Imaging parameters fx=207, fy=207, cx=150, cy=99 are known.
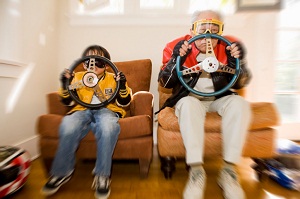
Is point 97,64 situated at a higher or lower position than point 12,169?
higher

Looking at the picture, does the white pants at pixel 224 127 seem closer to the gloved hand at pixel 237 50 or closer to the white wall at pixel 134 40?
the gloved hand at pixel 237 50

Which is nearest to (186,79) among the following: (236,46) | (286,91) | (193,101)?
(193,101)

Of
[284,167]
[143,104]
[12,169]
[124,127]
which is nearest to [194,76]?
[143,104]

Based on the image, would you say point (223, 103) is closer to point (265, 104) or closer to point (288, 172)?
point (265, 104)

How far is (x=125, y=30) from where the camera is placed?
206cm

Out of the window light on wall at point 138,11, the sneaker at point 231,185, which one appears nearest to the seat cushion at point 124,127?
the sneaker at point 231,185

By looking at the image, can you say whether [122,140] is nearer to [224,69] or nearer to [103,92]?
[103,92]

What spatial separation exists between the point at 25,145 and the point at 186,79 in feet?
4.24

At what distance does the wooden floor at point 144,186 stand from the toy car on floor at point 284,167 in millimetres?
41

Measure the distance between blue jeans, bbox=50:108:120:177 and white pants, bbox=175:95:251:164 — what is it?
372 millimetres

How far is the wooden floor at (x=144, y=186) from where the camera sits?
1.05 metres

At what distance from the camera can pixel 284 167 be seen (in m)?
1.22

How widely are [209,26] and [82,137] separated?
891 millimetres

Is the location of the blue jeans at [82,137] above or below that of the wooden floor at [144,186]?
above
